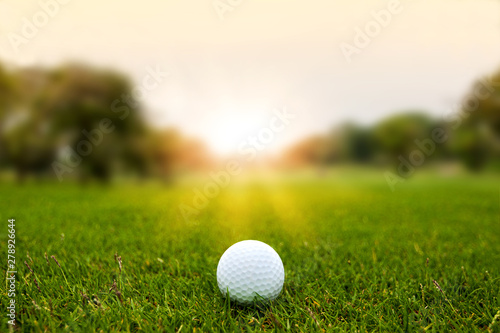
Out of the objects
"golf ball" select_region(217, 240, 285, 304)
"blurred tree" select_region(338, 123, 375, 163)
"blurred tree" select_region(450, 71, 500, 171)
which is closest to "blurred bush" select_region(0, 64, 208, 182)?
"golf ball" select_region(217, 240, 285, 304)

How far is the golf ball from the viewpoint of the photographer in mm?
2191

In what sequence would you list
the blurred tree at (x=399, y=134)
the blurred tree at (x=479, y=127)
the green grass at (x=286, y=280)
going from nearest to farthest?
1. the green grass at (x=286, y=280)
2. the blurred tree at (x=479, y=127)
3. the blurred tree at (x=399, y=134)

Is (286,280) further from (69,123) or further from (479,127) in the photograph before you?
(479,127)

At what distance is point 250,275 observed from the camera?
223cm

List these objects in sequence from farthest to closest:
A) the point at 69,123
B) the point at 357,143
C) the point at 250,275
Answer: the point at 357,143, the point at 69,123, the point at 250,275

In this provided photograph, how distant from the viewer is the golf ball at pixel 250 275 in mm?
2191

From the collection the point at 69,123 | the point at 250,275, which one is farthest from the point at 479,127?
the point at 250,275

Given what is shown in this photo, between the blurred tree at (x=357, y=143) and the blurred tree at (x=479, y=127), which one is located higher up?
the blurred tree at (x=479, y=127)

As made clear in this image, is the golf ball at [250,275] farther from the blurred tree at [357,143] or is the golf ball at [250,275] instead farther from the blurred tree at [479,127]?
the blurred tree at [357,143]

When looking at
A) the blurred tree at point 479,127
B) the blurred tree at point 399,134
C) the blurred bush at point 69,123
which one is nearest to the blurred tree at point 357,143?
the blurred tree at point 399,134

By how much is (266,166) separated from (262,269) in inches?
1276

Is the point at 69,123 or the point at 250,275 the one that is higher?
the point at 250,275

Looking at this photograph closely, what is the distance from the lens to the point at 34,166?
50.5 feet

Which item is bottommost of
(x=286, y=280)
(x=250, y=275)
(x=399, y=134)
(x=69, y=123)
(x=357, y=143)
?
(x=357, y=143)
